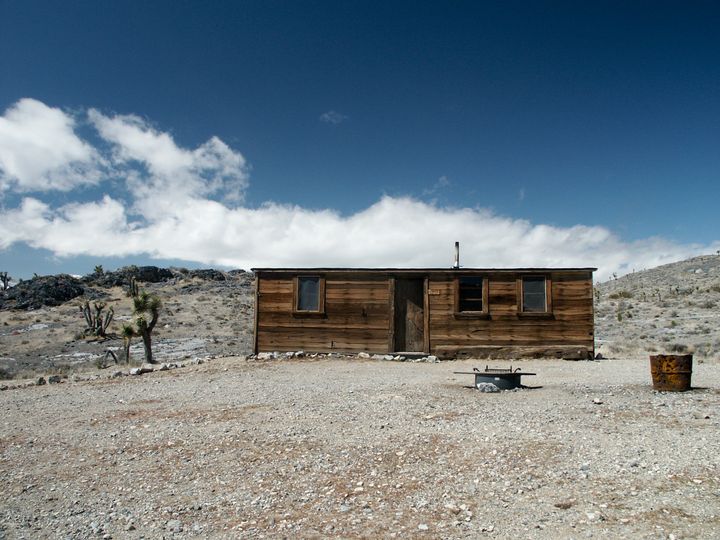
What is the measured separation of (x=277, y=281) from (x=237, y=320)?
22071mm

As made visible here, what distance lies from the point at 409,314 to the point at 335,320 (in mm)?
2629

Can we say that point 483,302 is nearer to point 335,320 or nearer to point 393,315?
point 393,315

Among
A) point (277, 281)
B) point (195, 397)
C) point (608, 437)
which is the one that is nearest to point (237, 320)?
point (277, 281)

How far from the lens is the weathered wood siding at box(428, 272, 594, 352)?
1803cm

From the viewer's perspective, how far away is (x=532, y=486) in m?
5.48

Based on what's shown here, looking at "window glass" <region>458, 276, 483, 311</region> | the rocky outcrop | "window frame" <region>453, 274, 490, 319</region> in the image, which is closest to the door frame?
"window frame" <region>453, 274, 490, 319</region>

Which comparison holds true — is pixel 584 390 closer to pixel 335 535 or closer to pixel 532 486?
pixel 532 486

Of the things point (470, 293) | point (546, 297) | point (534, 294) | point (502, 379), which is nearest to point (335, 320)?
point (470, 293)

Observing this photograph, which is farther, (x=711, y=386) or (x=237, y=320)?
(x=237, y=320)

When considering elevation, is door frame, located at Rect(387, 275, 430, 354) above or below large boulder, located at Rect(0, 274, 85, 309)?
below

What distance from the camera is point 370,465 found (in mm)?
6352

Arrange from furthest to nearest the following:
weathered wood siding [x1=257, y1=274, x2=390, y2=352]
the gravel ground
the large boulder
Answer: the large boulder
weathered wood siding [x1=257, y1=274, x2=390, y2=352]
the gravel ground

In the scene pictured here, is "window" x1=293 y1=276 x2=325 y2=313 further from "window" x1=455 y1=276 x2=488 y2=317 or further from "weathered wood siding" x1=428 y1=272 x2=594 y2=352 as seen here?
"window" x1=455 y1=276 x2=488 y2=317

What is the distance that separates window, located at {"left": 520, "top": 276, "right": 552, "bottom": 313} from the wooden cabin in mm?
34
